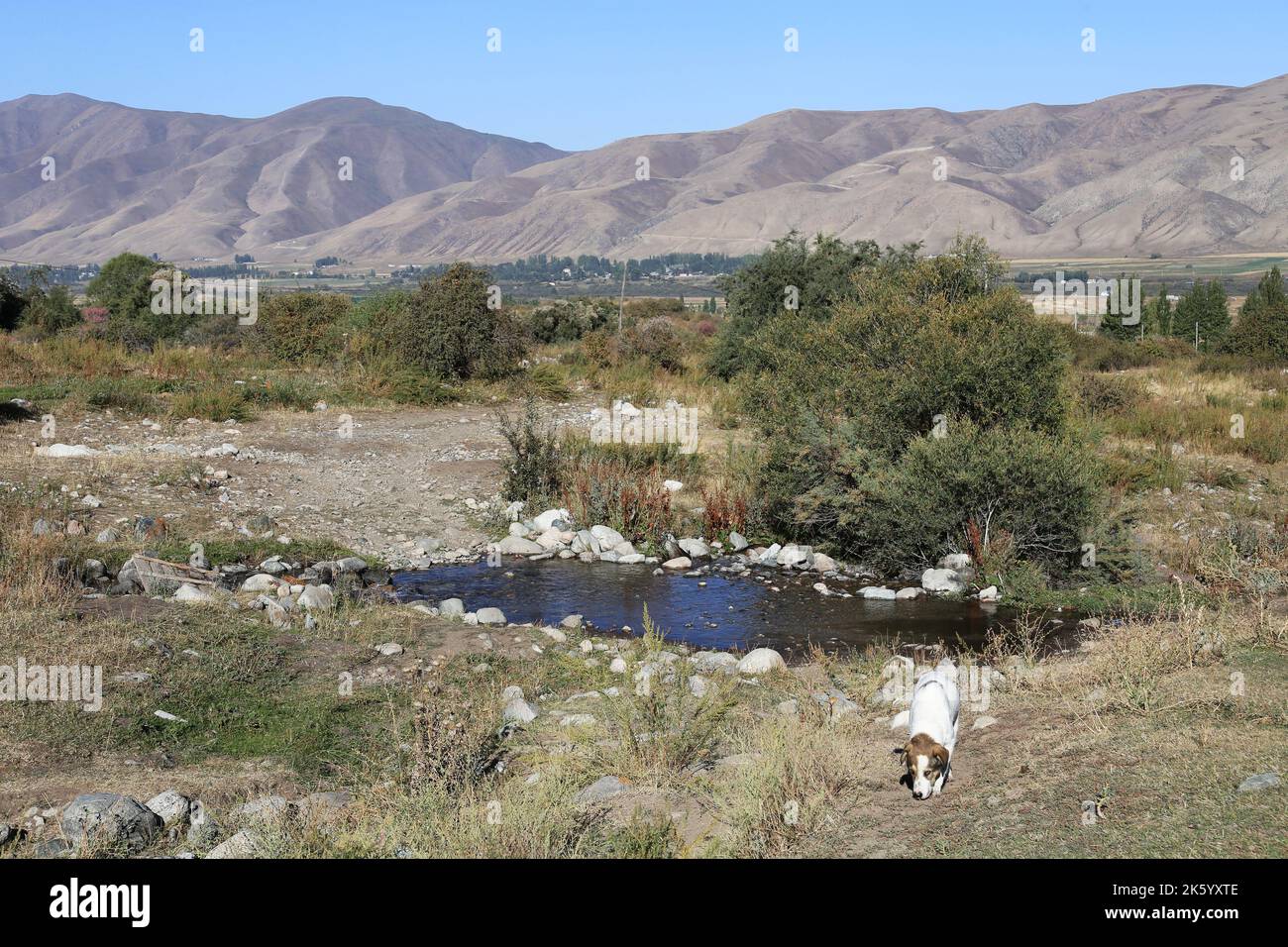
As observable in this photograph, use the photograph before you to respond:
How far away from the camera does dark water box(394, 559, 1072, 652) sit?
10211 millimetres

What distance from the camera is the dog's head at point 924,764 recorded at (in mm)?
5137

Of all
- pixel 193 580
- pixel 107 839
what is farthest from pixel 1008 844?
pixel 193 580

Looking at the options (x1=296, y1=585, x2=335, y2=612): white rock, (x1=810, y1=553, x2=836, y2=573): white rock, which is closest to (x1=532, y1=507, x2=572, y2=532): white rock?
(x1=810, y1=553, x2=836, y2=573): white rock

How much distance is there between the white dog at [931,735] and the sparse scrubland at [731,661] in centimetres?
12

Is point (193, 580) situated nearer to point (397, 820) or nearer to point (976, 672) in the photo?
point (397, 820)

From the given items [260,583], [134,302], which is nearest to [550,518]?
[260,583]

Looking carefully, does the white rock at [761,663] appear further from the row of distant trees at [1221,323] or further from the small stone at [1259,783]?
the row of distant trees at [1221,323]

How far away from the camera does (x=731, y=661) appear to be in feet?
28.7

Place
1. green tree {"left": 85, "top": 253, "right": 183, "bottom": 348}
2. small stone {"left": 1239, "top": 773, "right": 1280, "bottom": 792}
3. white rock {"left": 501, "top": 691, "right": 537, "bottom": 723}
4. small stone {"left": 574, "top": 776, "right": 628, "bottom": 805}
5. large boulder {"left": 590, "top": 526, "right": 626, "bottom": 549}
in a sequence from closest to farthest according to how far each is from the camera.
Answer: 1. small stone {"left": 1239, "top": 773, "right": 1280, "bottom": 792}
2. small stone {"left": 574, "top": 776, "right": 628, "bottom": 805}
3. white rock {"left": 501, "top": 691, "right": 537, "bottom": 723}
4. large boulder {"left": 590, "top": 526, "right": 626, "bottom": 549}
5. green tree {"left": 85, "top": 253, "right": 183, "bottom": 348}

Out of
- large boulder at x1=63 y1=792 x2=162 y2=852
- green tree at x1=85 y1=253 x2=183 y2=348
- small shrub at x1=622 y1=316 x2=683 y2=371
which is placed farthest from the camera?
small shrub at x1=622 y1=316 x2=683 y2=371

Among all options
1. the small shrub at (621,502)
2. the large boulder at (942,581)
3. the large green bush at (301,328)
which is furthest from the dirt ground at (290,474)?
the large green bush at (301,328)

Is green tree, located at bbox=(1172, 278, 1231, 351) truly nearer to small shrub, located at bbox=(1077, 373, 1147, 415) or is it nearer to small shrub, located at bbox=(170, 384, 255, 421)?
small shrub, located at bbox=(1077, 373, 1147, 415)

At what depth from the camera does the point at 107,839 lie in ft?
15.8

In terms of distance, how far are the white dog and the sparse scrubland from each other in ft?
0.41
